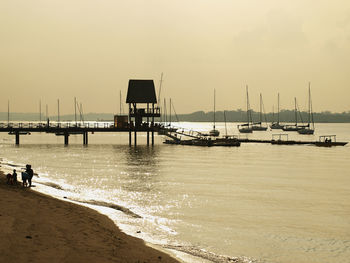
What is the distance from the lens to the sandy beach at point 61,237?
13.1 m

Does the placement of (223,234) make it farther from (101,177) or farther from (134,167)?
(134,167)

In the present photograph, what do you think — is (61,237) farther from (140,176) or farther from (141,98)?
(141,98)

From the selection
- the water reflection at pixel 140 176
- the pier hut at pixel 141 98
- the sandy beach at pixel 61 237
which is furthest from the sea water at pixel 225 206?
the pier hut at pixel 141 98

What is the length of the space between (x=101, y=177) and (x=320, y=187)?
1798 cm

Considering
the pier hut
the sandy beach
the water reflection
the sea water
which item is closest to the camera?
the sandy beach

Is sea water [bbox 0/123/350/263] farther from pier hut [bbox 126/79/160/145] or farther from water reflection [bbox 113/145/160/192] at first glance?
pier hut [bbox 126/79/160/145]

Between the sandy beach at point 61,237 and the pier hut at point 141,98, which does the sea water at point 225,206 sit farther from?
the pier hut at point 141,98

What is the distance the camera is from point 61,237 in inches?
597

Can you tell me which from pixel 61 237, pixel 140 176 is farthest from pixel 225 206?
pixel 140 176

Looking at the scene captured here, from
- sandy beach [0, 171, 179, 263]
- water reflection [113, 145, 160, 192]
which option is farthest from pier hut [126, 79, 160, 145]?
sandy beach [0, 171, 179, 263]

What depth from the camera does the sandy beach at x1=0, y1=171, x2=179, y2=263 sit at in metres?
13.1

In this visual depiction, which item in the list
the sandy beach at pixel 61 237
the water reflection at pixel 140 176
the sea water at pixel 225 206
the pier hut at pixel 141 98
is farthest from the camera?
the pier hut at pixel 141 98

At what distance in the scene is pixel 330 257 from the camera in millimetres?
16172

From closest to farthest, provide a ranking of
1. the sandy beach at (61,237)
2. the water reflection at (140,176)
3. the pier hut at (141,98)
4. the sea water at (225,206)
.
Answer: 1. the sandy beach at (61,237)
2. the sea water at (225,206)
3. the water reflection at (140,176)
4. the pier hut at (141,98)
